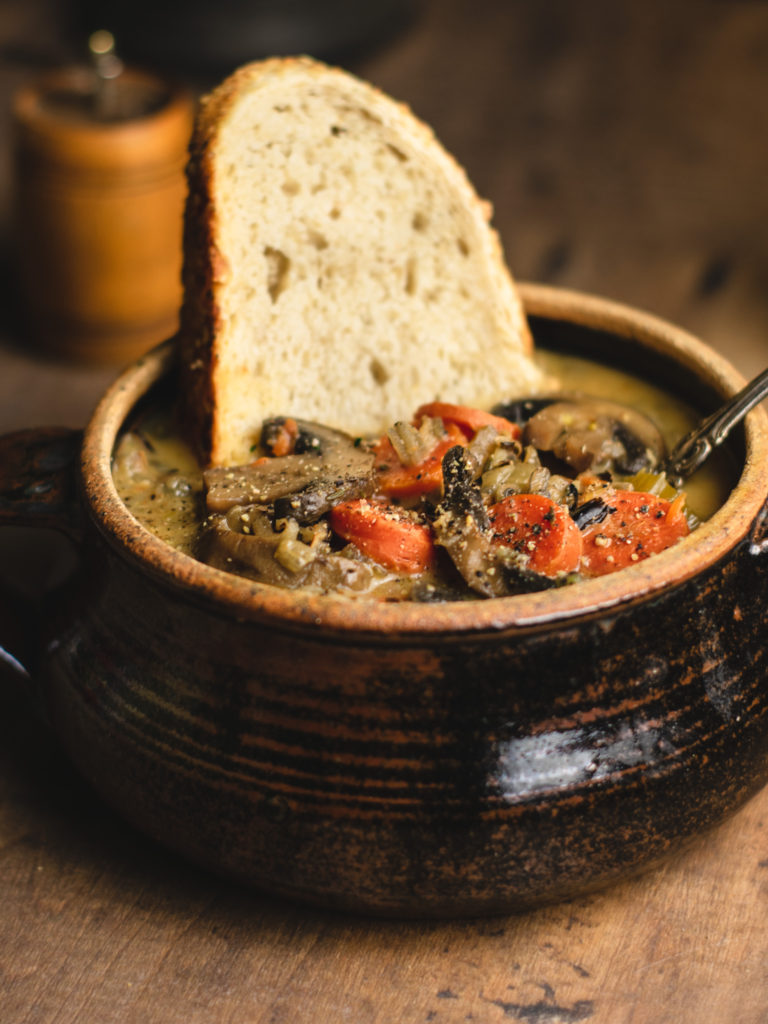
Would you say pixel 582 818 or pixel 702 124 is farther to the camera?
pixel 702 124

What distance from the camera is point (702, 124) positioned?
409 cm

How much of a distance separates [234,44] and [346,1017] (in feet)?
11.3

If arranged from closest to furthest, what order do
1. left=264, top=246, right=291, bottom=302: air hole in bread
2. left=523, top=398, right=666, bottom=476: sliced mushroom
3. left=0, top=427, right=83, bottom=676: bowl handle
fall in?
1. left=0, top=427, right=83, bottom=676: bowl handle
2. left=523, top=398, right=666, bottom=476: sliced mushroom
3. left=264, top=246, right=291, bottom=302: air hole in bread

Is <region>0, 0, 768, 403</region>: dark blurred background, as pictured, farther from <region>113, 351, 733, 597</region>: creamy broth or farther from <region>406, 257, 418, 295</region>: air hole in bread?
<region>406, 257, 418, 295</region>: air hole in bread

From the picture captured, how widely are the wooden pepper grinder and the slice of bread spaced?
1224 millimetres

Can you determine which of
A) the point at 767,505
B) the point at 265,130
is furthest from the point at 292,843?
the point at 265,130

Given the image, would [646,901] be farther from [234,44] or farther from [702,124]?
[234,44]

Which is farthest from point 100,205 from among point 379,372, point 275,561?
point 275,561

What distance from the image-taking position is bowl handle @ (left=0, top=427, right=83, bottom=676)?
6.34 feet

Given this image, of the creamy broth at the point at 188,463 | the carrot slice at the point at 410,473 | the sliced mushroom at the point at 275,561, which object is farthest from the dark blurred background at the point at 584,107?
the sliced mushroom at the point at 275,561

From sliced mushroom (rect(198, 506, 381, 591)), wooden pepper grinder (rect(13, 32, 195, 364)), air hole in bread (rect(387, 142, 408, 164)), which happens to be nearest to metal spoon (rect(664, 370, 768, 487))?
sliced mushroom (rect(198, 506, 381, 591))

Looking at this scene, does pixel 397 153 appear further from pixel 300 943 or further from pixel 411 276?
pixel 300 943

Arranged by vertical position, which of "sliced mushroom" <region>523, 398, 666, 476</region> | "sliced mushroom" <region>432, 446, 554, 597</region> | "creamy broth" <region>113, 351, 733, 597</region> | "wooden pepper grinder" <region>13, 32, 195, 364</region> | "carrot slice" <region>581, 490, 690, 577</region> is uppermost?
"carrot slice" <region>581, 490, 690, 577</region>

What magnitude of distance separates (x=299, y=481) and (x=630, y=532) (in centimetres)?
54
